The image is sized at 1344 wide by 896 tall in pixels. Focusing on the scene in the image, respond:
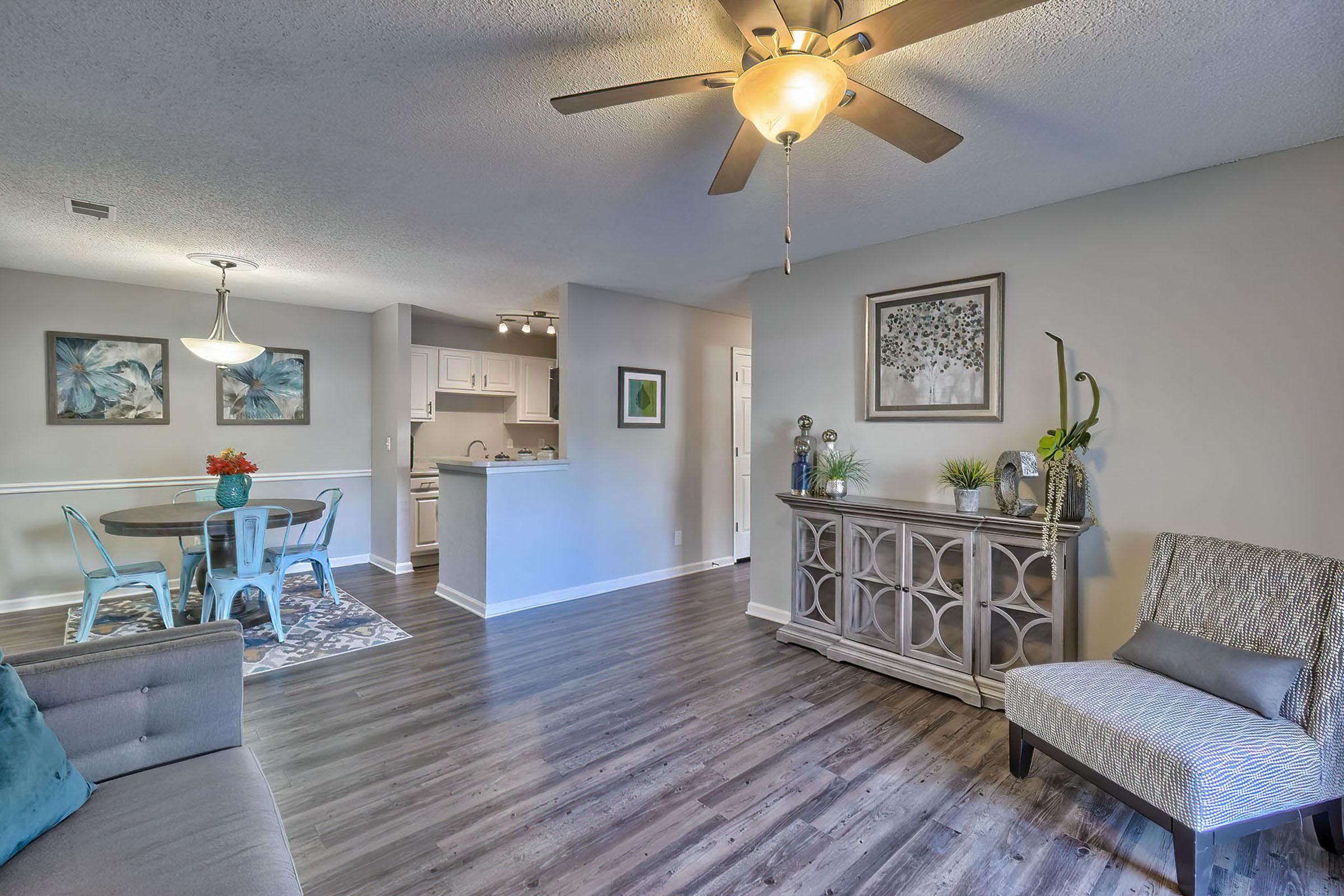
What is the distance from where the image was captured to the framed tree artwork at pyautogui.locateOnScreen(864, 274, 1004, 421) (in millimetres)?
3111

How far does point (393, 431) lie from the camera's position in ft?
17.9

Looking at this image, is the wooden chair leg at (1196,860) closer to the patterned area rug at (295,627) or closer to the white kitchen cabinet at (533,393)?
the patterned area rug at (295,627)

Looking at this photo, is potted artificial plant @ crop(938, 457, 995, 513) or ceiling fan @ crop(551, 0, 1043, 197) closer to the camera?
ceiling fan @ crop(551, 0, 1043, 197)

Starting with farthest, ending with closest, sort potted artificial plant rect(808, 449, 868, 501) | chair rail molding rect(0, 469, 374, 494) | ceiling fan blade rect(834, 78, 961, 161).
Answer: chair rail molding rect(0, 469, 374, 494)
potted artificial plant rect(808, 449, 868, 501)
ceiling fan blade rect(834, 78, 961, 161)

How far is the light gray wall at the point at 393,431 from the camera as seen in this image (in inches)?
211

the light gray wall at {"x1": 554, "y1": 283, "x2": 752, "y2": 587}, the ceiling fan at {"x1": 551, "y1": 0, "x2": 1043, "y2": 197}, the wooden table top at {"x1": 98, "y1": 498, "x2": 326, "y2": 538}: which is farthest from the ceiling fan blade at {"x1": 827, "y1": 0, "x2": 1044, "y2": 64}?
the wooden table top at {"x1": 98, "y1": 498, "x2": 326, "y2": 538}

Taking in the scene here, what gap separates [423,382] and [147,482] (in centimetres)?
226

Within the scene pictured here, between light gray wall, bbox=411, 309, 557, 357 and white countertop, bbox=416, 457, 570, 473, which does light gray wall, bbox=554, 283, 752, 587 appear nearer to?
white countertop, bbox=416, 457, 570, 473

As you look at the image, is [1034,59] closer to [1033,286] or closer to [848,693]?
[1033,286]

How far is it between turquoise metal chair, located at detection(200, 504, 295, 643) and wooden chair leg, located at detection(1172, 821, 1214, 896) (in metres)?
4.29

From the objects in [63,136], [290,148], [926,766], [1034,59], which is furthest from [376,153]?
[926,766]

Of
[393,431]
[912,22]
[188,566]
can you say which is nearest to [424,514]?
[393,431]

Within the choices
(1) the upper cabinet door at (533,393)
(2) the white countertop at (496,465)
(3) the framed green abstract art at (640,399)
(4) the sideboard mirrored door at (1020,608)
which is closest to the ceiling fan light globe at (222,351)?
(2) the white countertop at (496,465)

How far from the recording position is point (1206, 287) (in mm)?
2520
